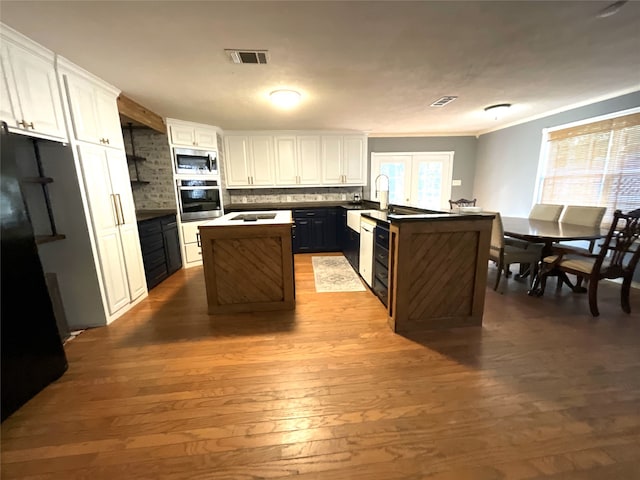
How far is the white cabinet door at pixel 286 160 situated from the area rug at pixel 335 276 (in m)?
1.77

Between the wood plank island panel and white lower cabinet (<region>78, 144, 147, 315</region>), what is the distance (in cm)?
283

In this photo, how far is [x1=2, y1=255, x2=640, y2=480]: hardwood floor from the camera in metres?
1.26

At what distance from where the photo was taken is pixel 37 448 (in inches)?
53.8

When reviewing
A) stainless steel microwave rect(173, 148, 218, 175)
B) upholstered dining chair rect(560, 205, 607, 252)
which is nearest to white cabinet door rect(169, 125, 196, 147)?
stainless steel microwave rect(173, 148, 218, 175)

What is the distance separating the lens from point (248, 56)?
2.18m

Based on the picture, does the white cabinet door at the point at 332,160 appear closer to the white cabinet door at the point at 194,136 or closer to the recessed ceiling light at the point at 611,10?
the white cabinet door at the point at 194,136

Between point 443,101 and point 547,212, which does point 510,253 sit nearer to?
point 547,212

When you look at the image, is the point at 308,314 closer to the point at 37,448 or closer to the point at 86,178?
the point at 37,448

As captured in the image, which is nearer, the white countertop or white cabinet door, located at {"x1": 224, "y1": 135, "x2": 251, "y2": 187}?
the white countertop

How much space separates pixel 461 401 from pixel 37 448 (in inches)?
93.9

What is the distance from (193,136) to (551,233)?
5.15m

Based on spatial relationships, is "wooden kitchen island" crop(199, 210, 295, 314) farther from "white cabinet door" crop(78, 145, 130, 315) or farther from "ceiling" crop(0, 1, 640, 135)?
"ceiling" crop(0, 1, 640, 135)

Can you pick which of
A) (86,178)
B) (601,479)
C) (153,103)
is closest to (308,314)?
(601,479)

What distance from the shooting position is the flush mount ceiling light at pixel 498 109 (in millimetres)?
3766
